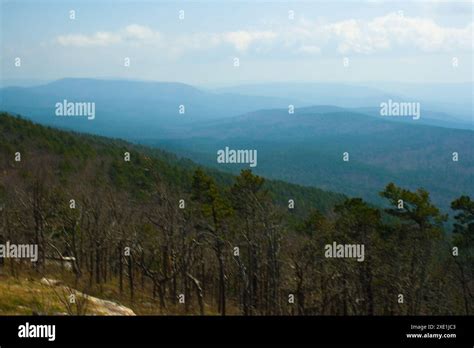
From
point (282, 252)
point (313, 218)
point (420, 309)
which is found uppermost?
point (313, 218)

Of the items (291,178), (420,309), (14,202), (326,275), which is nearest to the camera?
(420,309)

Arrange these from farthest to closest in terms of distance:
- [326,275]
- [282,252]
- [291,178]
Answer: [291,178], [282,252], [326,275]

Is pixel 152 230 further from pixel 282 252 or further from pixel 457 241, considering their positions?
pixel 457 241

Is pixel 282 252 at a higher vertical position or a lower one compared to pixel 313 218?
lower

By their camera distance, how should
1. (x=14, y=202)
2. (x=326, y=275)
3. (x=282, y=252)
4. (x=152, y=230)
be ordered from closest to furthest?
(x=326, y=275), (x=282, y=252), (x=152, y=230), (x=14, y=202)

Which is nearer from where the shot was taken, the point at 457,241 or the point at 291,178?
the point at 457,241

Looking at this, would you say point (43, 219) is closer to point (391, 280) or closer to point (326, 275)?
point (326, 275)
